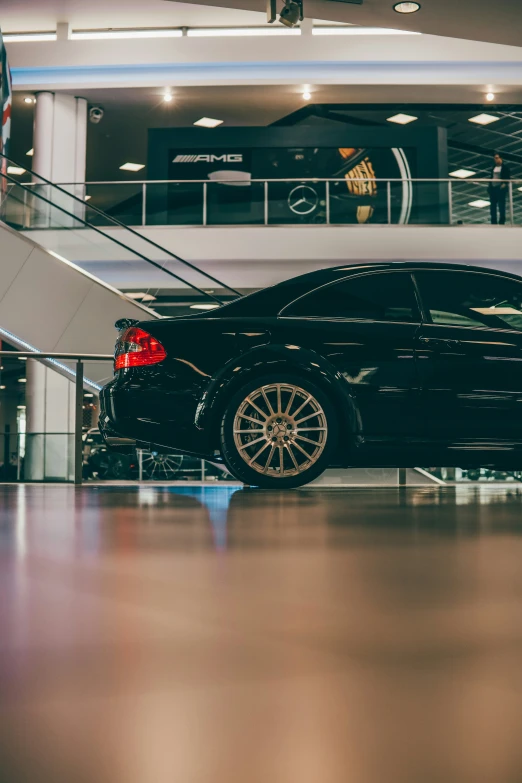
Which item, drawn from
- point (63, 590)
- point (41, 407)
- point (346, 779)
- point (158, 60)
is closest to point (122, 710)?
point (346, 779)

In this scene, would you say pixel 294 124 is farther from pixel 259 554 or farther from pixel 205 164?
pixel 259 554

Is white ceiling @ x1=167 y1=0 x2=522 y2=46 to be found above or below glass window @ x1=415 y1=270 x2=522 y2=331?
above

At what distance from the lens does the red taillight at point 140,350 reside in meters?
5.20

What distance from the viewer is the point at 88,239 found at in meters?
11.7

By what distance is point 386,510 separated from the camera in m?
4.25

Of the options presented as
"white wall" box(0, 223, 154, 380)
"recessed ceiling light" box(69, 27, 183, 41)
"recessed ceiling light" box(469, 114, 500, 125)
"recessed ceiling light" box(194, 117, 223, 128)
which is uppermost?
"recessed ceiling light" box(69, 27, 183, 41)

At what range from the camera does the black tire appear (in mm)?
5109

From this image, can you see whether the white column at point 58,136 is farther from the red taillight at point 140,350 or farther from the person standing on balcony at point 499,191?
the red taillight at point 140,350

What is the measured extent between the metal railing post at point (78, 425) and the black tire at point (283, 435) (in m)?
2.91

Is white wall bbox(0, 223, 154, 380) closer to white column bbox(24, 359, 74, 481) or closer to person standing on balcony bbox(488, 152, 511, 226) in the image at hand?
white column bbox(24, 359, 74, 481)

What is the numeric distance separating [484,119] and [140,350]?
20.2 meters

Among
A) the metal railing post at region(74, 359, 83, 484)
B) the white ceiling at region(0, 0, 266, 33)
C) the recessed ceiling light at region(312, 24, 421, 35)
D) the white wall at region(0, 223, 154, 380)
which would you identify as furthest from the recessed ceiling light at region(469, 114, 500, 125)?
the metal railing post at region(74, 359, 83, 484)

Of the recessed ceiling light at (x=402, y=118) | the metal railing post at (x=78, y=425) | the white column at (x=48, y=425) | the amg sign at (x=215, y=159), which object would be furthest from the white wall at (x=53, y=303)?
the recessed ceiling light at (x=402, y=118)

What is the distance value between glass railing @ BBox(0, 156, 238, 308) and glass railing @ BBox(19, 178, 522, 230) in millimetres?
5948
